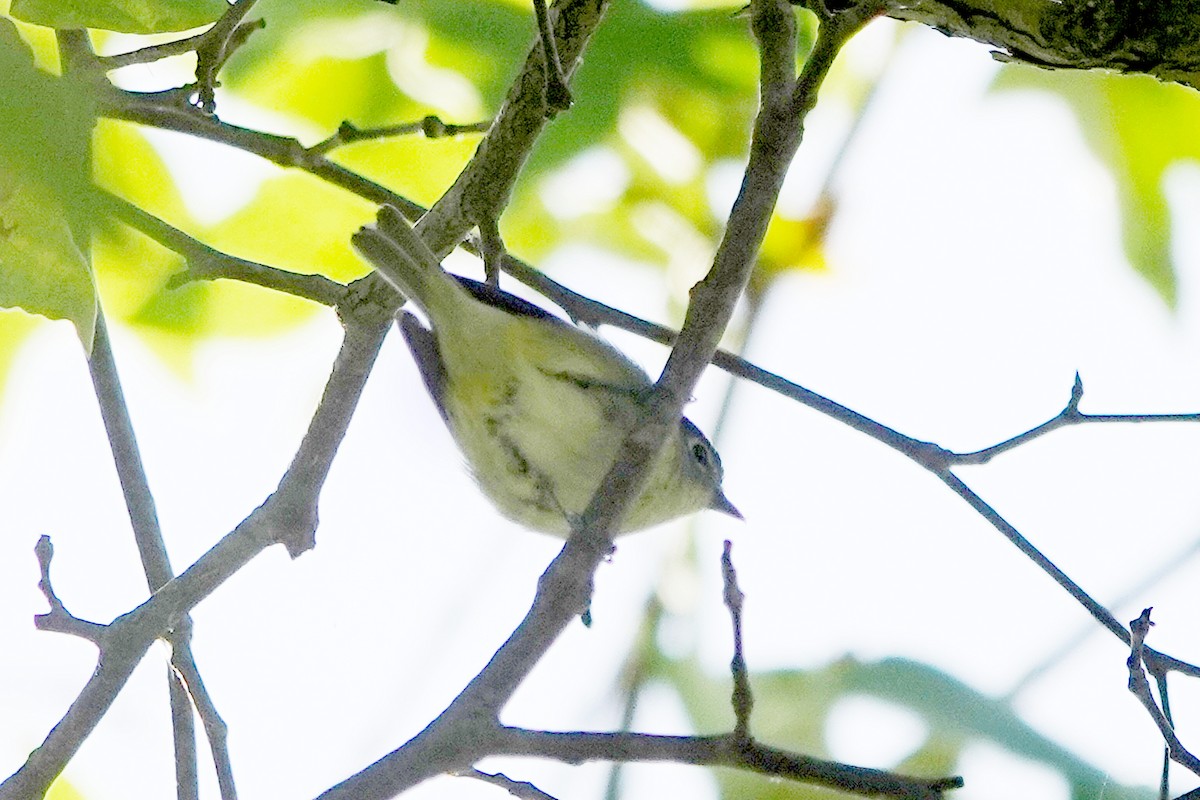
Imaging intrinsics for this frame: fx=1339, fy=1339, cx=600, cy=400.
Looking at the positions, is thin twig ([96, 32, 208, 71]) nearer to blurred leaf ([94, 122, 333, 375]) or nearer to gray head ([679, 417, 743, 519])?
blurred leaf ([94, 122, 333, 375])

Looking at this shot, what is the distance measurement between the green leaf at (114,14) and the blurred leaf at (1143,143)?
6.20 ft

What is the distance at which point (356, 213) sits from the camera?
307 centimetres

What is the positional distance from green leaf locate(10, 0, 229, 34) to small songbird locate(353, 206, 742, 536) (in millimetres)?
1420

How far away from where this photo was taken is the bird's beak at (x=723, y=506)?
12.7ft

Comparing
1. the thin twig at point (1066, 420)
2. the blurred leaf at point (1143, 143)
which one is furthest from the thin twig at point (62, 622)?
the blurred leaf at point (1143, 143)

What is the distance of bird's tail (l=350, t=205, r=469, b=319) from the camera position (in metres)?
2.51

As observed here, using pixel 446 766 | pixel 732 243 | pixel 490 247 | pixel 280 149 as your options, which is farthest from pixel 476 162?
pixel 446 766

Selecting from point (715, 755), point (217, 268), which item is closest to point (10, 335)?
point (217, 268)

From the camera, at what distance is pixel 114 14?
1.64 metres

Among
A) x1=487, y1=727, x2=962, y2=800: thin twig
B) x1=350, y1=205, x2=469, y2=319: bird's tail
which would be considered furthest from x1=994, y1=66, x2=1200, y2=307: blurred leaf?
x1=487, y1=727, x2=962, y2=800: thin twig

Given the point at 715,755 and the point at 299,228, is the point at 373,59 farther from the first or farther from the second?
the point at 715,755

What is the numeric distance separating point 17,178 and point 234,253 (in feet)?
6.15

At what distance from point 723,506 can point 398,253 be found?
1689mm

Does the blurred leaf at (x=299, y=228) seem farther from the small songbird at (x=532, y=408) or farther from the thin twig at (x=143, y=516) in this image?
the thin twig at (x=143, y=516)
